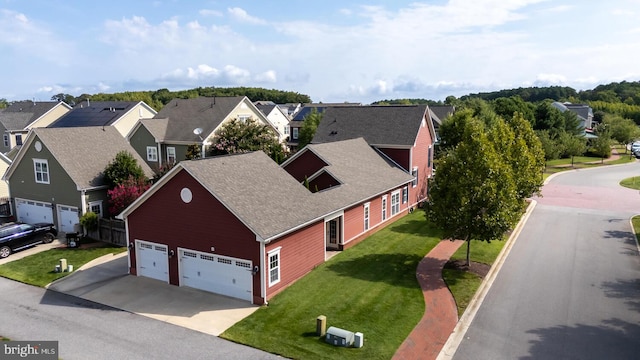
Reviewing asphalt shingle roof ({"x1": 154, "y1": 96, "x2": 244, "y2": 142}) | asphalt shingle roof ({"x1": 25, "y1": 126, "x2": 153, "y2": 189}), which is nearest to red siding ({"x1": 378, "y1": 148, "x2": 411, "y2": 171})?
asphalt shingle roof ({"x1": 154, "y1": 96, "x2": 244, "y2": 142})

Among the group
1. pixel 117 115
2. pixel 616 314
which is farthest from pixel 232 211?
pixel 117 115

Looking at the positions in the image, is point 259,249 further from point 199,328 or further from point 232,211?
point 199,328

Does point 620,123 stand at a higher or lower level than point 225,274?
higher

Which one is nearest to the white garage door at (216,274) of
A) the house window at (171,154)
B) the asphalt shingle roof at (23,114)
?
the house window at (171,154)

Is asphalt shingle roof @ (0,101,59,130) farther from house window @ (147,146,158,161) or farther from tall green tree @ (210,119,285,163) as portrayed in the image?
tall green tree @ (210,119,285,163)

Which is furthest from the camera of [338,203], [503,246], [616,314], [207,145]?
[207,145]

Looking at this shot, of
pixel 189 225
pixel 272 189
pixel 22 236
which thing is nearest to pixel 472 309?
pixel 272 189
